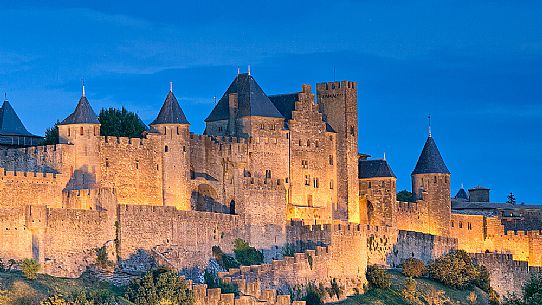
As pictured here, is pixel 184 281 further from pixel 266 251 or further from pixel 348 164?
pixel 348 164

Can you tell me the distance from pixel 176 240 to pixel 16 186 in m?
9.18

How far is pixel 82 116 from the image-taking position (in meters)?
85.2

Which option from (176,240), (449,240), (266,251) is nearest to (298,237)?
(266,251)

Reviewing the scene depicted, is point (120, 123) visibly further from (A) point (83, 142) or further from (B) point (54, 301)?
(B) point (54, 301)

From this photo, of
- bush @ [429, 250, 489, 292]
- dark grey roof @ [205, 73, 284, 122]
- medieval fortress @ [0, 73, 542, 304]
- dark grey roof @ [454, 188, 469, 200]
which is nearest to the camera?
medieval fortress @ [0, 73, 542, 304]

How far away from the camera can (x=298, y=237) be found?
91.4 m

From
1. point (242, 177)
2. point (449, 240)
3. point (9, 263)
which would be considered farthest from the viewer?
point (449, 240)

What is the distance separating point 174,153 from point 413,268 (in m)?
16.6

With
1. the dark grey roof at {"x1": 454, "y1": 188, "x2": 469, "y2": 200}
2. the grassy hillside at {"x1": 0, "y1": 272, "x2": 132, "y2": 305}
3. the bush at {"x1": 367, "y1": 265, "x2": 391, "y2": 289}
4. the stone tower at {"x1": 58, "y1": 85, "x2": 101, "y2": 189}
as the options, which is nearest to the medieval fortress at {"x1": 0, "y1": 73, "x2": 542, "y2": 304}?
the stone tower at {"x1": 58, "y1": 85, "x2": 101, "y2": 189}

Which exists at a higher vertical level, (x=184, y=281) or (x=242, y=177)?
(x=242, y=177)

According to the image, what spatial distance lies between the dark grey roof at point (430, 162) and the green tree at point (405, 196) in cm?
191

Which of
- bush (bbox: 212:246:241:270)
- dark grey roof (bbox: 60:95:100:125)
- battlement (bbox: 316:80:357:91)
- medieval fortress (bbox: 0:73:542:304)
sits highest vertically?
battlement (bbox: 316:80:357:91)

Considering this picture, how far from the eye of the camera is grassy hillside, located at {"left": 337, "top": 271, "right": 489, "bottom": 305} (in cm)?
8975

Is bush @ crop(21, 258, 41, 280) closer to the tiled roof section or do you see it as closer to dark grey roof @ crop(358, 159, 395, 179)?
the tiled roof section
